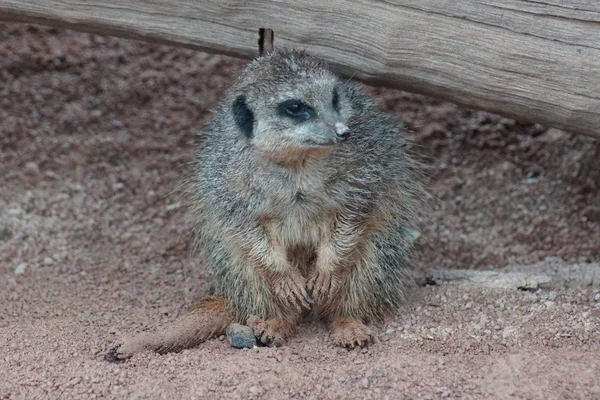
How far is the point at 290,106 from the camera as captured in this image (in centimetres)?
331

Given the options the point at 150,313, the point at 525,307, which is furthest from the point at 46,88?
the point at 525,307

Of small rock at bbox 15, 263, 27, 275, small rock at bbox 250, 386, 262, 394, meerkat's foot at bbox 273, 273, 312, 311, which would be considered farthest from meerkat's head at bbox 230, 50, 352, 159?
small rock at bbox 15, 263, 27, 275

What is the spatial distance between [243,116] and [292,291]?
0.86 meters

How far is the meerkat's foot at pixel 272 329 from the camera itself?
362 cm

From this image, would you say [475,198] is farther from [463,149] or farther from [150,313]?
[150,313]

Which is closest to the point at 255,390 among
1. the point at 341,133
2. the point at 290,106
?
the point at 341,133

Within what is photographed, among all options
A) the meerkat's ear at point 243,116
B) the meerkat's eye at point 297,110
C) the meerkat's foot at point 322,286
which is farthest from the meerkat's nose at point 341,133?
the meerkat's foot at point 322,286

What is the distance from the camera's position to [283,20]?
3.67m

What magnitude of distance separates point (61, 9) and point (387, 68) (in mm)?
1561

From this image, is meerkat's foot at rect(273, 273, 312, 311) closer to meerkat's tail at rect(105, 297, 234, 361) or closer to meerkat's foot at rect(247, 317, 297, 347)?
meerkat's foot at rect(247, 317, 297, 347)

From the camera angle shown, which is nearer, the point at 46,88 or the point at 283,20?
the point at 283,20

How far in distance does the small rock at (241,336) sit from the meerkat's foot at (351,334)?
39 centimetres

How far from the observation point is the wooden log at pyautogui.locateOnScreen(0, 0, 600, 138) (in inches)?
133

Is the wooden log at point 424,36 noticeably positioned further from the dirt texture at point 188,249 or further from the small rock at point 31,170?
the small rock at point 31,170
